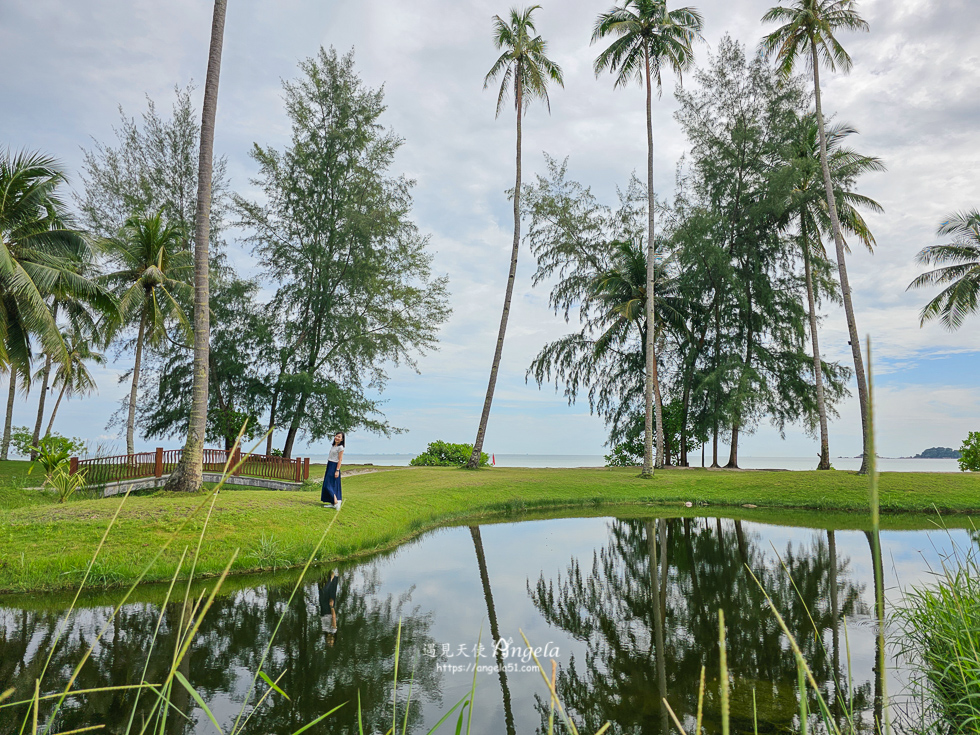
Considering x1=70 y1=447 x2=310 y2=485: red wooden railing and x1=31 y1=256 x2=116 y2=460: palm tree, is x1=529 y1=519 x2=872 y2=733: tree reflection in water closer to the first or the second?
x1=70 y1=447 x2=310 y2=485: red wooden railing

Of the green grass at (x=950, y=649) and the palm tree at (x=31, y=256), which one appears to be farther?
the palm tree at (x=31, y=256)

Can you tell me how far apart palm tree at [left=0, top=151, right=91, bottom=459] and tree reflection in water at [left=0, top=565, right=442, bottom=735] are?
13.0m

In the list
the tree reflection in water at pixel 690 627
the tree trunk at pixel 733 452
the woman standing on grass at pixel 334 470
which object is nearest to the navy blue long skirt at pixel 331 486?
the woman standing on grass at pixel 334 470

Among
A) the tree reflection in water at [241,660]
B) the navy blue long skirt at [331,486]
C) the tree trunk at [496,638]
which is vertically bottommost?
the tree trunk at [496,638]

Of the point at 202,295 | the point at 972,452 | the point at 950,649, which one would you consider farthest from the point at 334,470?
the point at 972,452

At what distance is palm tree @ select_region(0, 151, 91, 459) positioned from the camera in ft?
53.6

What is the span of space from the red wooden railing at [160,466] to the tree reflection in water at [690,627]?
10.8m

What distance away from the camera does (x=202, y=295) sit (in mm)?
12156

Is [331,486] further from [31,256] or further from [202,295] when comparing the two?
[31,256]

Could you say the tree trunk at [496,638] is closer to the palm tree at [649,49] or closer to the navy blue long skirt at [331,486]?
the navy blue long skirt at [331,486]

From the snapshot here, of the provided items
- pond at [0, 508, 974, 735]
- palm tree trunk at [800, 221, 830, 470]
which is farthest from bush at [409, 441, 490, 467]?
pond at [0, 508, 974, 735]

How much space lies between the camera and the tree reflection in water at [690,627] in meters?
4.56

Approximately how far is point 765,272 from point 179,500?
24564 mm

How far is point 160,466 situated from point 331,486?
31.9 feet
